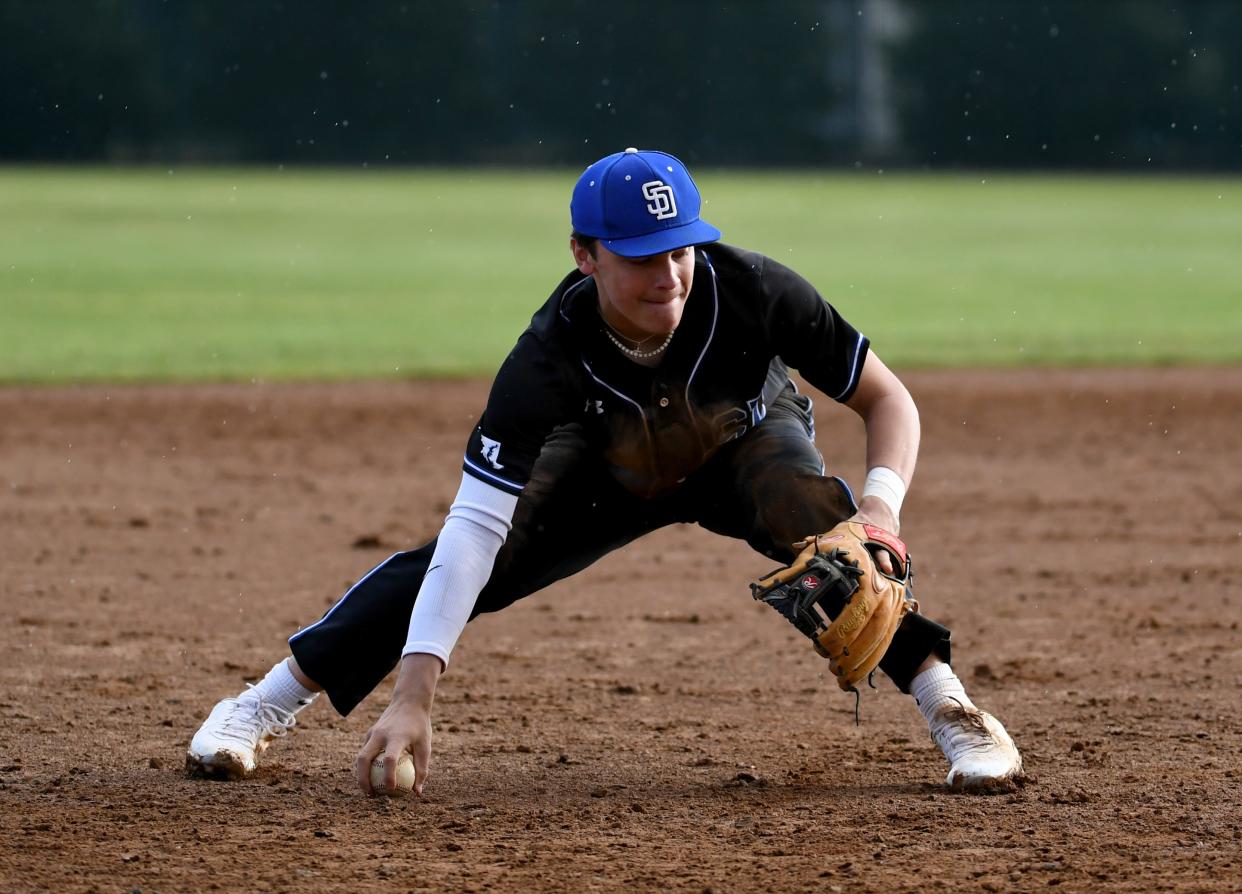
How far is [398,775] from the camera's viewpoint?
3.23 m

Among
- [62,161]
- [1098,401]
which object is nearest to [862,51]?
[62,161]

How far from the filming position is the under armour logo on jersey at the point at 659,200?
3193mm

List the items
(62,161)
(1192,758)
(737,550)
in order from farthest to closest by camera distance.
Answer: (62,161) < (737,550) < (1192,758)

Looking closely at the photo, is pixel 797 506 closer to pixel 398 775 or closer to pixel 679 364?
pixel 679 364

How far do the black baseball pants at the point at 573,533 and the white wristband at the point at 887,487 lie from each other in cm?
9

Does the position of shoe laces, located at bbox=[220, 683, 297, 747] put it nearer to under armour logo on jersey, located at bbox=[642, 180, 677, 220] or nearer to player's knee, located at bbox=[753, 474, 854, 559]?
player's knee, located at bbox=[753, 474, 854, 559]

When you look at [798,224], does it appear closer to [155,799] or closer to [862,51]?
[155,799]

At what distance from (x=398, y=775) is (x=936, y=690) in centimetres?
112

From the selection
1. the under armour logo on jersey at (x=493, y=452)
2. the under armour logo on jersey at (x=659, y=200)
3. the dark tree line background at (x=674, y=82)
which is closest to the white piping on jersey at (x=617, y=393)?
the under armour logo on jersey at (x=493, y=452)

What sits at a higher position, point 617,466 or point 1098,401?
point 617,466

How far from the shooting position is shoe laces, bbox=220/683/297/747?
361 cm

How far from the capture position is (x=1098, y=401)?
30.9ft

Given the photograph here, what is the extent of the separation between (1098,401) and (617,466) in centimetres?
645

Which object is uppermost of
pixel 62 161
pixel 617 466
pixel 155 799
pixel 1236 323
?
pixel 617 466
